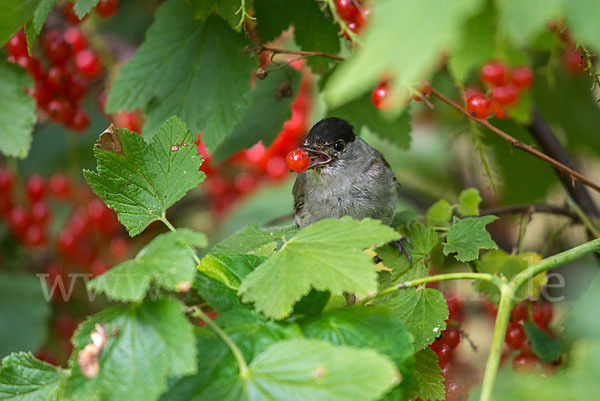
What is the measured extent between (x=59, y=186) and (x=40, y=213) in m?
0.17

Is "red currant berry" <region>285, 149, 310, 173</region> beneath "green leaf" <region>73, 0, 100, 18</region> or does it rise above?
beneath

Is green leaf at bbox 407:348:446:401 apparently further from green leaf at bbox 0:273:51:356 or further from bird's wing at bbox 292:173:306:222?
green leaf at bbox 0:273:51:356

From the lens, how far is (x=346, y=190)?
2457 millimetres

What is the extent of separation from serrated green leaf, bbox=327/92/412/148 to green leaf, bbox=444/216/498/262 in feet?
1.90

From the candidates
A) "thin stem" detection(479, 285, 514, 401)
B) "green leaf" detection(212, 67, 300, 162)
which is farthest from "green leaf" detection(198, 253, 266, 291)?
"green leaf" detection(212, 67, 300, 162)

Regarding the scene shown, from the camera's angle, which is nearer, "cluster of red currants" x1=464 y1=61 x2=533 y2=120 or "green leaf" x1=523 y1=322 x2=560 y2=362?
"cluster of red currants" x1=464 y1=61 x2=533 y2=120

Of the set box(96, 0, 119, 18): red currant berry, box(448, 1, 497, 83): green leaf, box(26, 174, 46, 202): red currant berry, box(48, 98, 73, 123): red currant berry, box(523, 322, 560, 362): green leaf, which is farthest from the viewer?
box(26, 174, 46, 202): red currant berry

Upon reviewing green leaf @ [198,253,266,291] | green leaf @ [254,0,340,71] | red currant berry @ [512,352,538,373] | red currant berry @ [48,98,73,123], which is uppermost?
green leaf @ [254,0,340,71]

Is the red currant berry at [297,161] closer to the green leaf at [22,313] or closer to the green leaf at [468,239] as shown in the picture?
the green leaf at [468,239]

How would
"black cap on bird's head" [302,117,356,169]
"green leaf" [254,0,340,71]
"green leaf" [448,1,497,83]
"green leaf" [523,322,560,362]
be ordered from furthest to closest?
"black cap on bird's head" [302,117,356,169], "green leaf" [254,0,340,71], "green leaf" [523,322,560,362], "green leaf" [448,1,497,83]

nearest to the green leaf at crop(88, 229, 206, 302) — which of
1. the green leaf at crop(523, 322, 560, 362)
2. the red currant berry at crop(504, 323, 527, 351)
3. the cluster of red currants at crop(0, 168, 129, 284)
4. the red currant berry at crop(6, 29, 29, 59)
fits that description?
the green leaf at crop(523, 322, 560, 362)

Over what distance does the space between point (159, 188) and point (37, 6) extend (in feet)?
1.61

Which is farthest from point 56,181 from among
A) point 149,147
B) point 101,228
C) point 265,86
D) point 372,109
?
point 149,147

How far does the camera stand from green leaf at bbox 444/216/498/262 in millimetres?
1446
